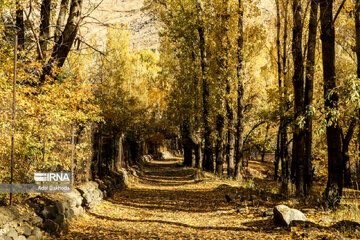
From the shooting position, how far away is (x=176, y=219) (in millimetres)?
9141

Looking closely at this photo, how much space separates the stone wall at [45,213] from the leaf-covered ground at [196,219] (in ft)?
0.99

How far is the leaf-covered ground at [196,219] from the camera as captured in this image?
22.3 feet

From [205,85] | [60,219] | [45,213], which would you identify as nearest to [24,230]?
[45,213]

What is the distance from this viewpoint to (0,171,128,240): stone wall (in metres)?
5.29

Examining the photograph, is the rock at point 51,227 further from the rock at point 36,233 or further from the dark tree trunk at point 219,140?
the dark tree trunk at point 219,140

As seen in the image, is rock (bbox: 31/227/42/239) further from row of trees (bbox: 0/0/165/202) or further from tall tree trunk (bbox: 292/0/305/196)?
tall tree trunk (bbox: 292/0/305/196)

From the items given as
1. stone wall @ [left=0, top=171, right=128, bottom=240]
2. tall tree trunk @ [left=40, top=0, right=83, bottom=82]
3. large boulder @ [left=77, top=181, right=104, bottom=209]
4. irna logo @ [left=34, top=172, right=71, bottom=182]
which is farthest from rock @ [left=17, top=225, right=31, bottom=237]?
tall tree trunk @ [left=40, top=0, right=83, bottom=82]

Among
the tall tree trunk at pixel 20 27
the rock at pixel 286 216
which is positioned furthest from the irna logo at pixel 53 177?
the rock at pixel 286 216

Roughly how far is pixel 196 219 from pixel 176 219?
0.60 m

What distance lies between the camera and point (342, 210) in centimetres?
732

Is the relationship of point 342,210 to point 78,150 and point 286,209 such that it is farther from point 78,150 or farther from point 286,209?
point 78,150

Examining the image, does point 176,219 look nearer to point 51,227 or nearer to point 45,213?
point 51,227

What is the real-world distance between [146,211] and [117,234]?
3.07 m

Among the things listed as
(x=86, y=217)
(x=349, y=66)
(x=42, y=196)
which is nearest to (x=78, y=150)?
(x=86, y=217)
